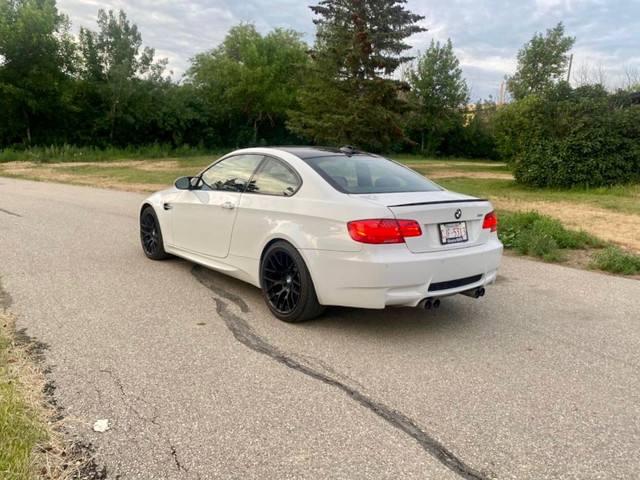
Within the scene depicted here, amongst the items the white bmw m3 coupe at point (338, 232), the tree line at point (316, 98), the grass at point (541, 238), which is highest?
the tree line at point (316, 98)

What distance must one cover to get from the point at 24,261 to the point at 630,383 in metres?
6.57

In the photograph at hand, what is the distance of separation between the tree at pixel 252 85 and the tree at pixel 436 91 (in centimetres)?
1292

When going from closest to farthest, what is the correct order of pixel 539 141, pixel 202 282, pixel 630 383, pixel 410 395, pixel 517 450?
pixel 517 450 → pixel 410 395 → pixel 630 383 → pixel 202 282 → pixel 539 141

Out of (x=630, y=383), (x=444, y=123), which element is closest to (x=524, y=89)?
(x=444, y=123)

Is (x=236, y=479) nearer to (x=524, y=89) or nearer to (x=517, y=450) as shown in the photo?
(x=517, y=450)

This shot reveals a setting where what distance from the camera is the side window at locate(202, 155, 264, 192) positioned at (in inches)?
208

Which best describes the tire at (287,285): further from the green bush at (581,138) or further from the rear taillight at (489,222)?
the green bush at (581,138)

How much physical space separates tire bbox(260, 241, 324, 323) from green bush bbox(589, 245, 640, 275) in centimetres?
465

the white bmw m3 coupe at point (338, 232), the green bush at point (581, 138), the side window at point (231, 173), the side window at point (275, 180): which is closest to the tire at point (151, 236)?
the white bmw m3 coupe at point (338, 232)

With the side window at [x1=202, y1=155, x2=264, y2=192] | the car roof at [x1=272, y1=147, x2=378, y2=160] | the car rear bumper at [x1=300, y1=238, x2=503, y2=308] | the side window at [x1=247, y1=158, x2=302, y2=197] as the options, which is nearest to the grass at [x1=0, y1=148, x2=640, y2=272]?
the car roof at [x1=272, y1=147, x2=378, y2=160]

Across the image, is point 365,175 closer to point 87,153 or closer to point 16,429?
point 16,429

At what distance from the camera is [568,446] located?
2.76 meters

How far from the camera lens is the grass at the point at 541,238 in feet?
25.5

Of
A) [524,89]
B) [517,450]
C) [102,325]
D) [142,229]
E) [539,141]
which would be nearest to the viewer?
[517,450]
